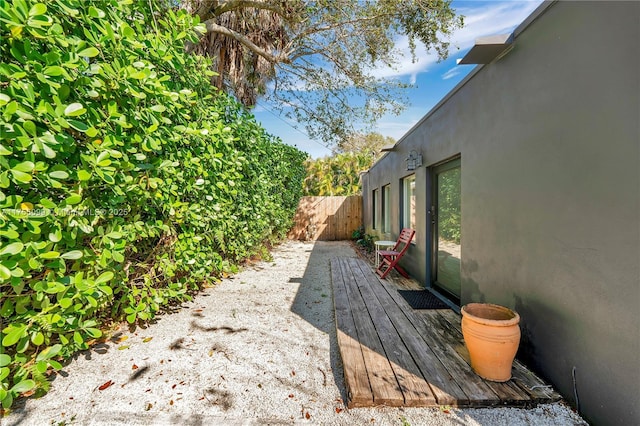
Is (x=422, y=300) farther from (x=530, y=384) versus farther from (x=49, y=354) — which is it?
(x=49, y=354)

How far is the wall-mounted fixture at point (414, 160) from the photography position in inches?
186

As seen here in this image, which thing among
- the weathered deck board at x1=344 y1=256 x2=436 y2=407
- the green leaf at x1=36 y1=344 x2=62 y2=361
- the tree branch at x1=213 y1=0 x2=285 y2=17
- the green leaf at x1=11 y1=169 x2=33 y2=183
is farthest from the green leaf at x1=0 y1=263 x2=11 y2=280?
the tree branch at x1=213 y1=0 x2=285 y2=17

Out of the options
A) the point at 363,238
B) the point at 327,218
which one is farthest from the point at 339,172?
the point at 363,238

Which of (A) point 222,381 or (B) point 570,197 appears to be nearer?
(B) point 570,197

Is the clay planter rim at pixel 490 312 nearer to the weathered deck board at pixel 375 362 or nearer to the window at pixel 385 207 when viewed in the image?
the weathered deck board at pixel 375 362

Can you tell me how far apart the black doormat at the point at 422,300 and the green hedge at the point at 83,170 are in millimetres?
2946

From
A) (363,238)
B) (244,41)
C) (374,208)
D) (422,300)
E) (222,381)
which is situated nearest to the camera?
(222,381)

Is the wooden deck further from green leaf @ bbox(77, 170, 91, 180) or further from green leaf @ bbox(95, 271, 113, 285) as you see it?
green leaf @ bbox(77, 170, 91, 180)

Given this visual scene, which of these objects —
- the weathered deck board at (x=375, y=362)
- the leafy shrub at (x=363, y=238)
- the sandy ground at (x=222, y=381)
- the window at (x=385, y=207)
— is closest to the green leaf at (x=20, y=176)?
the sandy ground at (x=222, y=381)

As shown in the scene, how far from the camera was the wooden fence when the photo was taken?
1150 centimetres

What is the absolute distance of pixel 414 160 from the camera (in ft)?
16.0

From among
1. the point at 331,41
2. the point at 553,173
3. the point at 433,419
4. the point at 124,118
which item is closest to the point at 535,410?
the point at 433,419

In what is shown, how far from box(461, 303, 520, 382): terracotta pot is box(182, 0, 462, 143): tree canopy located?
17.5 feet

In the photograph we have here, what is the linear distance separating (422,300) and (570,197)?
2.45 metres
